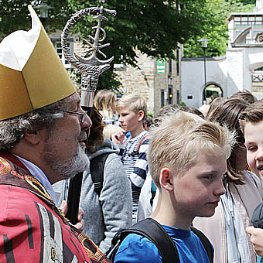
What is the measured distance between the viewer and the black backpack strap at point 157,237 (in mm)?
2725

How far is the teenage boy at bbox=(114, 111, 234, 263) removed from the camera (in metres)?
2.94

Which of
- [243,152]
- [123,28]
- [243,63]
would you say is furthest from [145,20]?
[243,152]

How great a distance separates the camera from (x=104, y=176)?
410 centimetres

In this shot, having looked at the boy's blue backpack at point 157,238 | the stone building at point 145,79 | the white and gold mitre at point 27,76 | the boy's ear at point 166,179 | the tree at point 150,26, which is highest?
the tree at point 150,26

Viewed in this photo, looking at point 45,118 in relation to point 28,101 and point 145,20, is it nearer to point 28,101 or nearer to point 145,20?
point 28,101

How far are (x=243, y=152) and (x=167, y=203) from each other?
0.95m

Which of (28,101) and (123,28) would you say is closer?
(28,101)

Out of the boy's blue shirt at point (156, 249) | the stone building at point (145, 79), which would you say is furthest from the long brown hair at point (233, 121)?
the stone building at point (145, 79)

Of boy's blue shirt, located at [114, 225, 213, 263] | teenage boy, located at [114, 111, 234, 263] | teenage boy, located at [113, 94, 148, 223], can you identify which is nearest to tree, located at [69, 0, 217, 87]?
teenage boy, located at [113, 94, 148, 223]

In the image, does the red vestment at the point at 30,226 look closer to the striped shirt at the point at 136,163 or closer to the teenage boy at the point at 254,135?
the teenage boy at the point at 254,135

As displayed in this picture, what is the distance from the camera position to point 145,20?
87.8 ft

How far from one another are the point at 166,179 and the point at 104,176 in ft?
3.75

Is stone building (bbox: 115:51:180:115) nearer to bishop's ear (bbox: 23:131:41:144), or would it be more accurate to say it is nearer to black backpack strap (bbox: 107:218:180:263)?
black backpack strap (bbox: 107:218:180:263)

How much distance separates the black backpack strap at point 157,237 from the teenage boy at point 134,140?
9.63 feet
